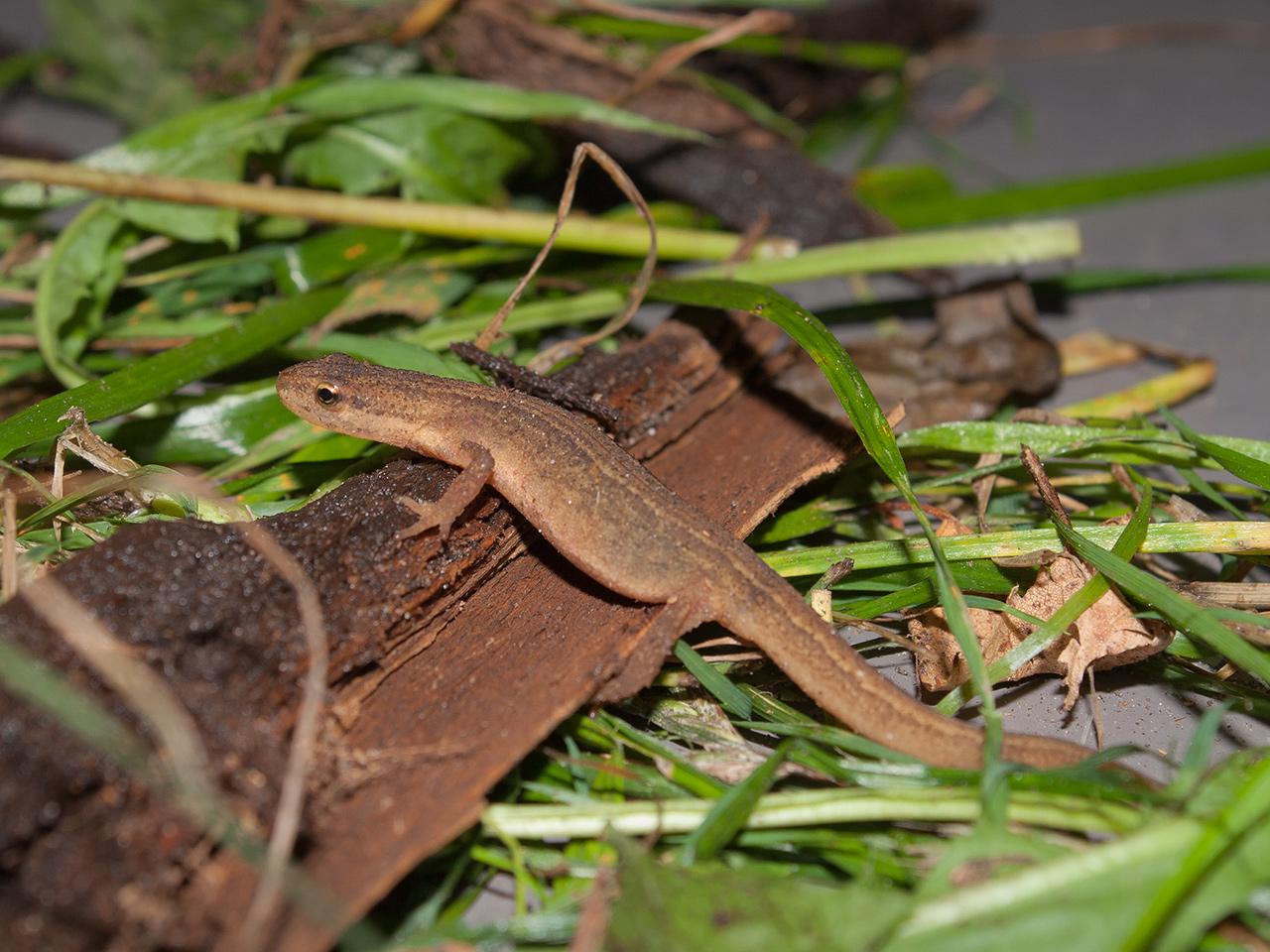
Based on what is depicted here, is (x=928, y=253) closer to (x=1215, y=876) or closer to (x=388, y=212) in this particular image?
(x=388, y=212)

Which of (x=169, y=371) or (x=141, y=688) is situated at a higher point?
(x=169, y=371)

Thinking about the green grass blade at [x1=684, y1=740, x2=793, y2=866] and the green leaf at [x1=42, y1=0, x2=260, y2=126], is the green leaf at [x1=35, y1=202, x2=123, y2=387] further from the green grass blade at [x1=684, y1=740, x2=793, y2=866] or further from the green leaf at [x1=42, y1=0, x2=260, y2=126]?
the green grass blade at [x1=684, y1=740, x2=793, y2=866]

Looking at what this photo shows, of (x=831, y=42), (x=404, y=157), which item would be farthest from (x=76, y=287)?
(x=831, y=42)

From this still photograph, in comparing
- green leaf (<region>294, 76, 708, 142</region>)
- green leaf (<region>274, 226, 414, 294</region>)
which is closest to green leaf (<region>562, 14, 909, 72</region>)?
green leaf (<region>294, 76, 708, 142</region>)

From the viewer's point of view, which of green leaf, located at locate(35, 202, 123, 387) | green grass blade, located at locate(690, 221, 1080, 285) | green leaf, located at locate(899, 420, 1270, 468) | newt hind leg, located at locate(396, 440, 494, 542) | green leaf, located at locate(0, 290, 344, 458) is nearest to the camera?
newt hind leg, located at locate(396, 440, 494, 542)

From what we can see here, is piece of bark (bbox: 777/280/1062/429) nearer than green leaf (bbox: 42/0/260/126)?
Yes

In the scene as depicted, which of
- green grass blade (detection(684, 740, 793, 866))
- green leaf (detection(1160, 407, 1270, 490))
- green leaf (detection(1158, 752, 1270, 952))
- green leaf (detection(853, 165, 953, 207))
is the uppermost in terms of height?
green leaf (detection(853, 165, 953, 207))
